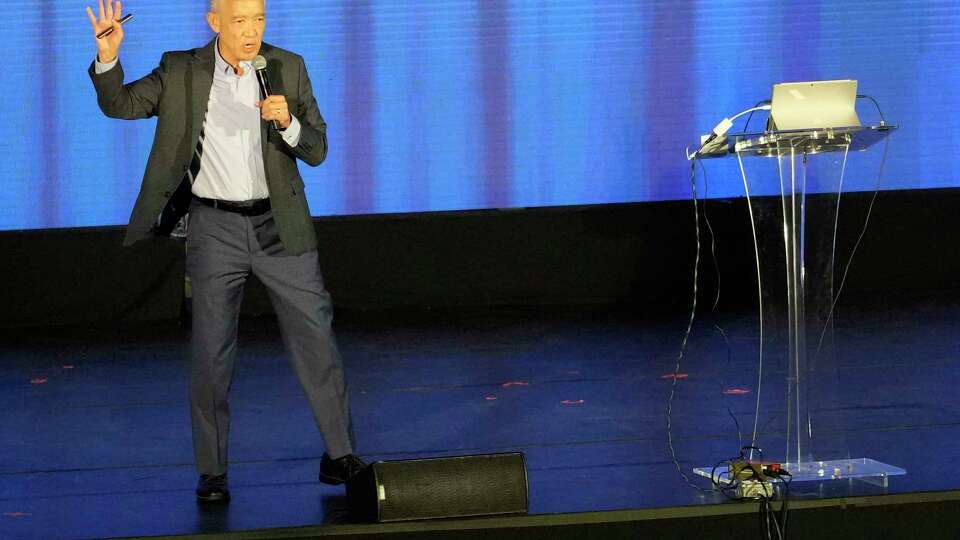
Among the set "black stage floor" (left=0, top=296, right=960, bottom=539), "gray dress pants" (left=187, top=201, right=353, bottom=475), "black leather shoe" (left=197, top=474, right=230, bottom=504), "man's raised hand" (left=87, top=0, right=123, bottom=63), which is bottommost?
"black stage floor" (left=0, top=296, right=960, bottom=539)

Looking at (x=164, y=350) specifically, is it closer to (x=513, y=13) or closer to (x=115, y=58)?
(x=513, y=13)

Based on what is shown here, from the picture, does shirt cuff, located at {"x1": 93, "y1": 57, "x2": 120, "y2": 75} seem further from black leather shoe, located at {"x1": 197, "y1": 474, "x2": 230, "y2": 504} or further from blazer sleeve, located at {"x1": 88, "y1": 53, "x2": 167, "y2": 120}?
black leather shoe, located at {"x1": 197, "y1": 474, "x2": 230, "y2": 504}

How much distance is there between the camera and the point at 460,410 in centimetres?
462

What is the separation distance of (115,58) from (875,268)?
5648 mm

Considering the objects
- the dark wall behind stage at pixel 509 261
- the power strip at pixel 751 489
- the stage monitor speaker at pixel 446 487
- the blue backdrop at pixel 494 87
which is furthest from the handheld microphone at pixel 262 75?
the dark wall behind stage at pixel 509 261

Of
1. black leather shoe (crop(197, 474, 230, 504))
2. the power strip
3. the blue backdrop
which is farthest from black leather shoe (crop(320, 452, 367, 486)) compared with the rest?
the blue backdrop

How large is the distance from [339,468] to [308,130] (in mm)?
867

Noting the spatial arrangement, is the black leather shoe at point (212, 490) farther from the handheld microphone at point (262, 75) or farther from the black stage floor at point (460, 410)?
the handheld microphone at point (262, 75)

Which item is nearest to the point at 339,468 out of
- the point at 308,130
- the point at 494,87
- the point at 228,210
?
the point at 228,210

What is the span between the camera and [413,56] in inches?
282

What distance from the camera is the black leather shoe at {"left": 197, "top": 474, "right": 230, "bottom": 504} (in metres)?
3.35

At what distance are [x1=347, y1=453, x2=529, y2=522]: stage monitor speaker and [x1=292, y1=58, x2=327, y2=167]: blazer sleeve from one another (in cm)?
80

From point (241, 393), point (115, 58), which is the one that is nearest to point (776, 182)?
point (115, 58)

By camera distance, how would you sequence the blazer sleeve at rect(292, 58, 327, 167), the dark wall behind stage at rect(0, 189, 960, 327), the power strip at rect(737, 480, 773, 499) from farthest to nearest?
the dark wall behind stage at rect(0, 189, 960, 327), the blazer sleeve at rect(292, 58, 327, 167), the power strip at rect(737, 480, 773, 499)
